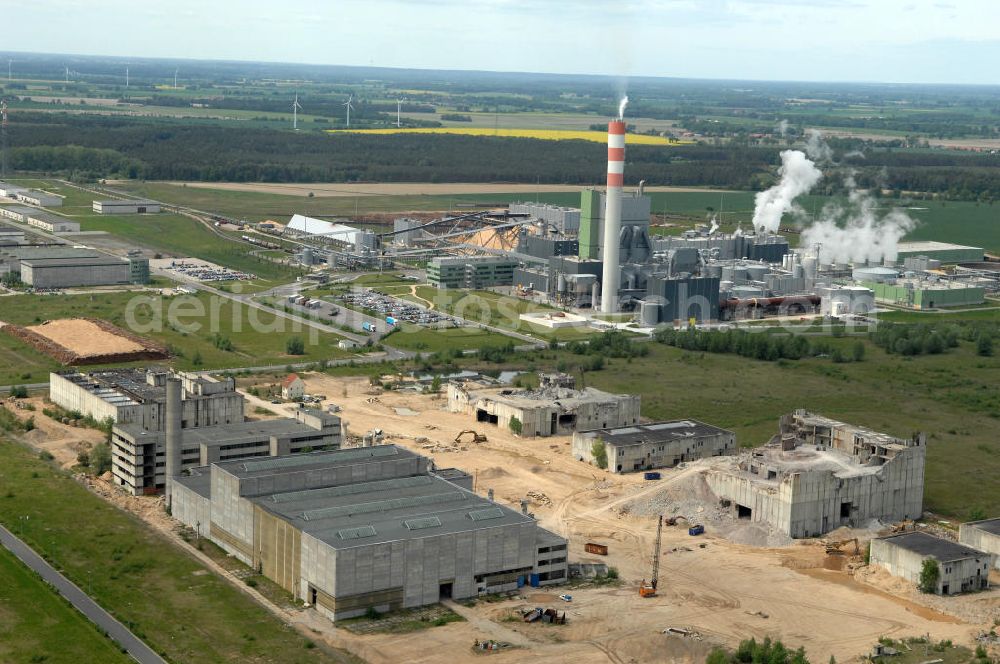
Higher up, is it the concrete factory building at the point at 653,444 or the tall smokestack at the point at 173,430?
the tall smokestack at the point at 173,430

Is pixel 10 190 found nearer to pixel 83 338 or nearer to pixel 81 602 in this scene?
pixel 83 338

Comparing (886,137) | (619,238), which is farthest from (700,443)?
(886,137)

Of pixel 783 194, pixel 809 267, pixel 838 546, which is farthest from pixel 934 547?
pixel 783 194

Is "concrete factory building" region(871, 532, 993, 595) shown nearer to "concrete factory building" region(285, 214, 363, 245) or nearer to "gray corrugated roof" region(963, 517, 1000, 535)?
"gray corrugated roof" region(963, 517, 1000, 535)

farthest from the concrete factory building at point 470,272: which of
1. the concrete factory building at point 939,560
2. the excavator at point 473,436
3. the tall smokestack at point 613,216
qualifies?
the concrete factory building at point 939,560

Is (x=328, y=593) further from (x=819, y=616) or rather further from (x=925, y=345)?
(x=925, y=345)

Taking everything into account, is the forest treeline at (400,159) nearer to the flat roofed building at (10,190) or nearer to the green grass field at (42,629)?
the flat roofed building at (10,190)
